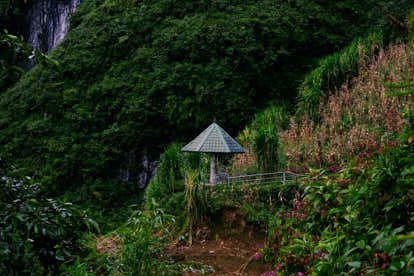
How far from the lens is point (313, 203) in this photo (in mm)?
3006

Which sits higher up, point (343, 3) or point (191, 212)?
point (343, 3)

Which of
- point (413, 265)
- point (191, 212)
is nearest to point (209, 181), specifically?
point (191, 212)

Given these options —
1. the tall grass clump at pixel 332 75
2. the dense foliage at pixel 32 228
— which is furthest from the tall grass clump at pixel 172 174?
the dense foliage at pixel 32 228

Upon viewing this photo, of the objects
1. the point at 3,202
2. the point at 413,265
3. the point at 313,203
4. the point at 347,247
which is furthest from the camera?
the point at 313,203

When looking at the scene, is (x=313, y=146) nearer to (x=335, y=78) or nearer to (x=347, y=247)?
(x=335, y=78)

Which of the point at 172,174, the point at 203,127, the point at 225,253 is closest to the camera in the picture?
the point at 225,253

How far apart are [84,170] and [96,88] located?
9.51 feet

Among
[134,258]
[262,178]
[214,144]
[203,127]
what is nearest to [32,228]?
[134,258]

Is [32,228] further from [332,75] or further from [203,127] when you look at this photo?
[203,127]

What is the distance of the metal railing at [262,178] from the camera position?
611 centimetres

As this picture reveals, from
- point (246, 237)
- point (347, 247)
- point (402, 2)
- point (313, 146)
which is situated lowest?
point (246, 237)

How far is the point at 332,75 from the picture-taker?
9492mm

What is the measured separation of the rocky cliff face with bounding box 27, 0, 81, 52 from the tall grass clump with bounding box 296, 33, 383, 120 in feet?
42.9

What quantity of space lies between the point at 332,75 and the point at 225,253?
5.63 meters
